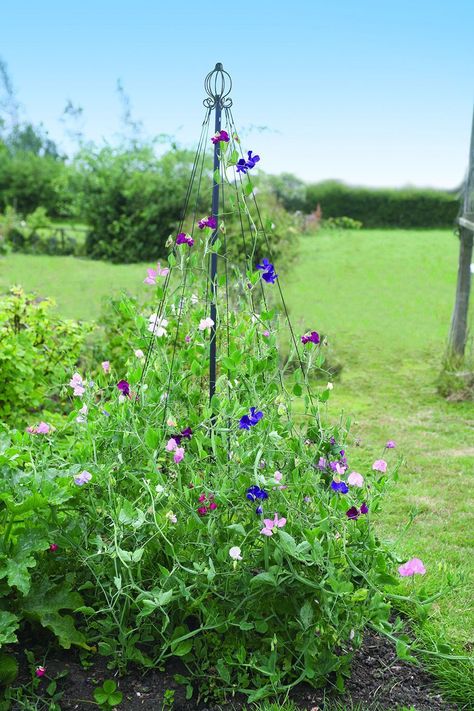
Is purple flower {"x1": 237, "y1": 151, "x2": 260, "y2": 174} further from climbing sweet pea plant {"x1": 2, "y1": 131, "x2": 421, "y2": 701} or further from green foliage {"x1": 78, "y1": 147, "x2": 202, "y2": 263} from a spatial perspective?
green foliage {"x1": 78, "y1": 147, "x2": 202, "y2": 263}

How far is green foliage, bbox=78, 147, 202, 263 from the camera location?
1498 cm

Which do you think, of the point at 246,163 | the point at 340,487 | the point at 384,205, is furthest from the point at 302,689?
the point at 384,205

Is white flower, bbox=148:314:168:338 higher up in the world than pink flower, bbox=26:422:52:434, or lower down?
higher up

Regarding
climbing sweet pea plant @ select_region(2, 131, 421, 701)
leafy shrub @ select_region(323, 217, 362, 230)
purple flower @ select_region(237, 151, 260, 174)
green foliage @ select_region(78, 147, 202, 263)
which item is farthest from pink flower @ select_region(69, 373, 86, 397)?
leafy shrub @ select_region(323, 217, 362, 230)

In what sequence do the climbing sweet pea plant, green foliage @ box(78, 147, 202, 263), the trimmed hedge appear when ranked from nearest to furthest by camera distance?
the climbing sweet pea plant → green foliage @ box(78, 147, 202, 263) → the trimmed hedge

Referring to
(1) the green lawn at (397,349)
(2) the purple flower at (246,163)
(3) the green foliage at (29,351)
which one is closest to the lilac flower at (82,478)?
(1) the green lawn at (397,349)

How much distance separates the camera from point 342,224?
1866cm

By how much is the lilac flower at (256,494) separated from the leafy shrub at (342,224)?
54.1 ft

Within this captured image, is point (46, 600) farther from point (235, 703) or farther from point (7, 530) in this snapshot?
point (235, 703)

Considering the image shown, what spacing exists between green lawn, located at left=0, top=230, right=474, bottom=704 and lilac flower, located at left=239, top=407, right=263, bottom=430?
0.62 meters

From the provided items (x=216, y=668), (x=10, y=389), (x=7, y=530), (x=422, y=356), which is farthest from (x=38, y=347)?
(x=422, y=356)

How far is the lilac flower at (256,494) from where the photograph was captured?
7.34ft

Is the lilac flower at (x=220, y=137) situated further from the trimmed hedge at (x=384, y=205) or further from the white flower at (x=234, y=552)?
the trimmed hedge at (x=384, y=205)

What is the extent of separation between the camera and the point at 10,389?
4211mm
